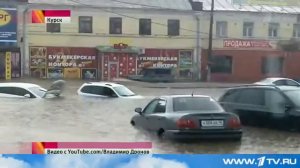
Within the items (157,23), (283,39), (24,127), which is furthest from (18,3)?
(24,127)

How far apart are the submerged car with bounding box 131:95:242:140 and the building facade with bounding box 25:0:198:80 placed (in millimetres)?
31685

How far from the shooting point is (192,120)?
10.5 m

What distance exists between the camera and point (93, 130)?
1355cm

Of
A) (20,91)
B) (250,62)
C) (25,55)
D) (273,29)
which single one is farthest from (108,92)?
(273,29)

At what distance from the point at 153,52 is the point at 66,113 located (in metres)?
26.9

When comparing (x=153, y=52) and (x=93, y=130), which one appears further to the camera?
(x=153, y=52)

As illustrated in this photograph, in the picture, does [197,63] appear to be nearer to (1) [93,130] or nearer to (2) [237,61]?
(2) [237,61]

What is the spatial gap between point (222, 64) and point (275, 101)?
29.2 metres

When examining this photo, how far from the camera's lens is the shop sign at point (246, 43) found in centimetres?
4409

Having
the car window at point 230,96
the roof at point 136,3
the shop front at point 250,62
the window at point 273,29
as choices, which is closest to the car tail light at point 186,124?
the car window at point 230,96

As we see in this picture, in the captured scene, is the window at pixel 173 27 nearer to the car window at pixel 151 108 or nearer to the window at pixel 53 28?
the window at pixel 53 28

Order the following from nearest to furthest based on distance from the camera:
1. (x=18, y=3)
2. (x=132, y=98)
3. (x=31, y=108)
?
(x=31, y=108)
(x=132, y=98)
(x=18, y=3)

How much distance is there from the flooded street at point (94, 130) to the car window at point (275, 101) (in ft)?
1.55

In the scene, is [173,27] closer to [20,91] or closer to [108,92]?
[108,92]
